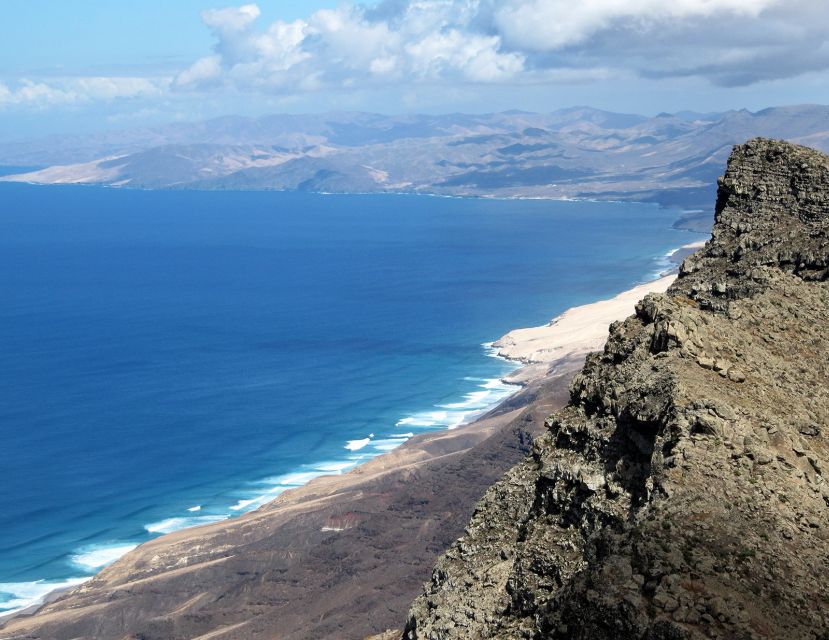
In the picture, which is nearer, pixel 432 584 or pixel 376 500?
pixel 432 584

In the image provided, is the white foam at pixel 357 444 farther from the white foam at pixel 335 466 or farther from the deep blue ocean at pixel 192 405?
the white foam at pixel 335 466

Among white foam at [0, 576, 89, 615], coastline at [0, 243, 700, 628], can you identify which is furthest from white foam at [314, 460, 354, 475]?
white foam at [0, 576, 89, 615]

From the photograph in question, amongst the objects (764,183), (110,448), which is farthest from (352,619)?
(110,448)

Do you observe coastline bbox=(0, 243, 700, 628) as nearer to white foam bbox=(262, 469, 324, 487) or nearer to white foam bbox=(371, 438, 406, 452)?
white foam bbox=(371, 438, 406, 452)

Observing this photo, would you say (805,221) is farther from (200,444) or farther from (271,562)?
(200,444)

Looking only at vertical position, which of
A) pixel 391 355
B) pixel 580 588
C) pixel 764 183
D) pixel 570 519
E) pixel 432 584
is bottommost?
pixel 391 355

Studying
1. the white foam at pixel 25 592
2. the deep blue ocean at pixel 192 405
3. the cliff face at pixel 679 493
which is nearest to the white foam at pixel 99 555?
the deep blue ocean at pixel 192 405
